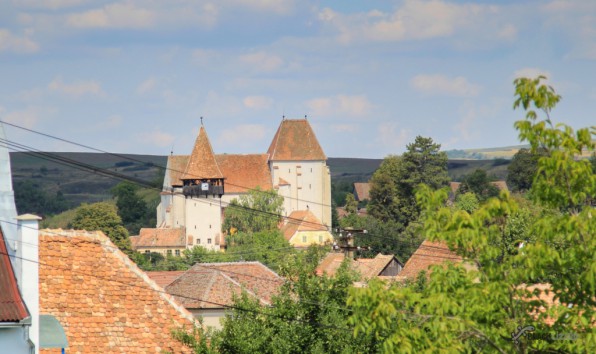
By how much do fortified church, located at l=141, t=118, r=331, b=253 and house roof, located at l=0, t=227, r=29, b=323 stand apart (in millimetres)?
135668

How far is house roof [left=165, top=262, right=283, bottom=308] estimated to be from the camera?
3878 cm

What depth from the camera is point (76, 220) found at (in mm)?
145625

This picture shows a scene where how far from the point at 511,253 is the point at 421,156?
129662 mm

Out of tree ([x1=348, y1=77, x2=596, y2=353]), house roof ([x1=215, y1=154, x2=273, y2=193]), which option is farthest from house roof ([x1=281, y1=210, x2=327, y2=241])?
tree ([x1=348, y1=77, x2=596, y2=353])

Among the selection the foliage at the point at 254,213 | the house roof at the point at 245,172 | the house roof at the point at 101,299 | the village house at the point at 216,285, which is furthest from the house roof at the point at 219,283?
the house roof at the point at 245,172

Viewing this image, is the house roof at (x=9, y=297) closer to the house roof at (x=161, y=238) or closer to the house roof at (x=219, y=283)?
the house roof at (x=219, y=283)

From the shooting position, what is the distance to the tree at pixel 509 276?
38.3ft

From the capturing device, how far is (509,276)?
39.3 feet

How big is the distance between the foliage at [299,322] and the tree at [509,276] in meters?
6.98

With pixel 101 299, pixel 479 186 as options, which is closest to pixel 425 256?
pixel 101 299

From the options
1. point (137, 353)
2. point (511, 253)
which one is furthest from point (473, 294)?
point (137, 353)

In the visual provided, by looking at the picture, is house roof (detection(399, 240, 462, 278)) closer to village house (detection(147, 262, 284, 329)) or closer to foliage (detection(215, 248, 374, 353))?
village house (detection(147, 262, 284, 329))

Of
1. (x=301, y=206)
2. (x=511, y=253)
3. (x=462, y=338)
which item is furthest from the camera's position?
(x=301, y=206)

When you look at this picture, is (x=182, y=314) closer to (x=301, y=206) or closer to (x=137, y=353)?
(x=137, y=353)
